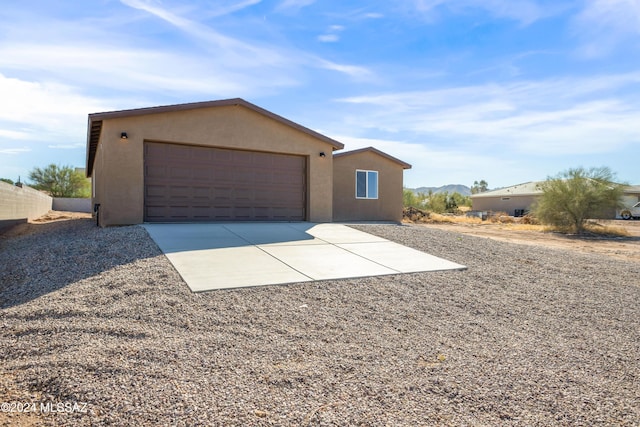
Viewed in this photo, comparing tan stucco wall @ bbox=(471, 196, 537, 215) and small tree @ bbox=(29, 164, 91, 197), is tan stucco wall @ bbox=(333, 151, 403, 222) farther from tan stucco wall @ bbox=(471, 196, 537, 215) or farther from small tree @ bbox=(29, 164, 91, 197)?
small tree @ bbox=(29, 164, 91, 197)

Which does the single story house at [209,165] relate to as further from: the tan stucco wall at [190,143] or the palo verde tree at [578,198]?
the palo verde tree at [578,198]

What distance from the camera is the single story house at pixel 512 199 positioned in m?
38.7

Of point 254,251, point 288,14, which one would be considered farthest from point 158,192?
point 288,14

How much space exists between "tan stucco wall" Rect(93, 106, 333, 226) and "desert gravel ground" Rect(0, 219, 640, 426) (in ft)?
14.8

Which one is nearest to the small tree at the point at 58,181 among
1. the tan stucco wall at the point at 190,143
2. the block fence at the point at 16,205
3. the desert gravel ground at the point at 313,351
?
the block fence at the point at 16,205

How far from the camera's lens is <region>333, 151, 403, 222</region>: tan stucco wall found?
16.7 metres

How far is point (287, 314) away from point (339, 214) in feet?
40.8

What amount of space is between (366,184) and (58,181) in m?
35.5

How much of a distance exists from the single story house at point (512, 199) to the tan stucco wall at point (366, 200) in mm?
24674

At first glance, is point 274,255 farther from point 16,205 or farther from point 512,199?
point 512,199

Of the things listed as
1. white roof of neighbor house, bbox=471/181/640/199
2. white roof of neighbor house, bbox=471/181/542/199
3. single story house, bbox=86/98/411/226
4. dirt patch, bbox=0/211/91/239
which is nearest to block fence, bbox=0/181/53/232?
dirt patch, bbox=0/211/91/239

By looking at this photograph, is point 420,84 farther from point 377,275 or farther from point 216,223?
point 377,275

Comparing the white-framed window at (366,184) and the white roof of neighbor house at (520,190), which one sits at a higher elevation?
the white roof of neighbor house at (520,190)

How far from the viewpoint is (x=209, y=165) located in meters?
11.8
